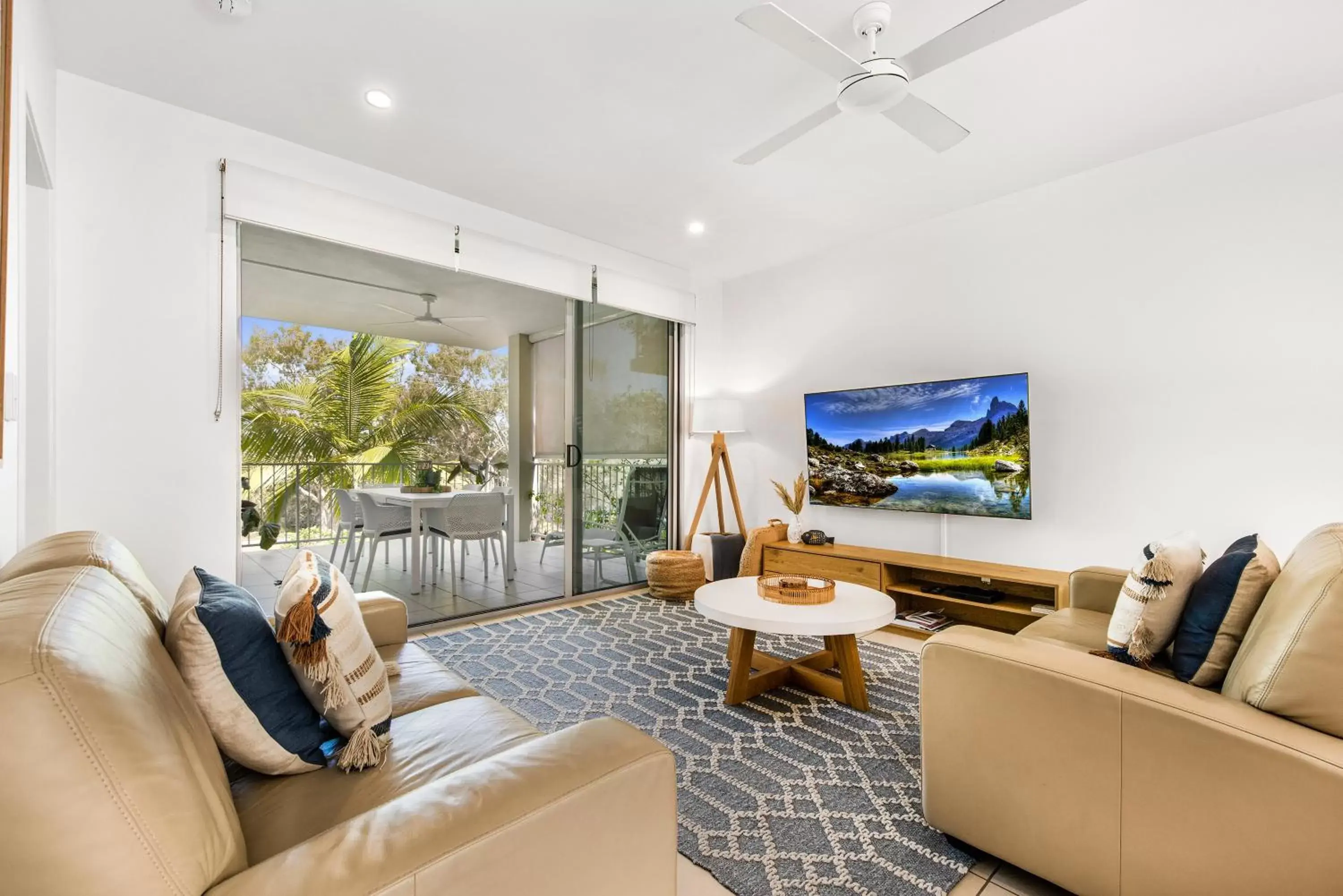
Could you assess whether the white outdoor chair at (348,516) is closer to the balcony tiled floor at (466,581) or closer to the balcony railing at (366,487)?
the balcony tiled floor at (466,581)

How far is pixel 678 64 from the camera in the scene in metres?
2.39

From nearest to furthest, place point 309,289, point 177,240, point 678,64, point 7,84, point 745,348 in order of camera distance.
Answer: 1. point 7,84
2. point 678,64
3. point 177,240
4. point 309,289
5. point 745,348

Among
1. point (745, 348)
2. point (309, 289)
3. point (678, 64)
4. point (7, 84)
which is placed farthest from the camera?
point (745, 348)

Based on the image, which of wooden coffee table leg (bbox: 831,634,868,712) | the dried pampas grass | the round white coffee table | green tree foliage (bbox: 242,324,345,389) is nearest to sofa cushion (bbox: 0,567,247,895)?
the round white coffee table

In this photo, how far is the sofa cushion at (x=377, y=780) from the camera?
3.33 ft

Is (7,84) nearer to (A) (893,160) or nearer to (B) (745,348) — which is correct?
(A) (893,160)

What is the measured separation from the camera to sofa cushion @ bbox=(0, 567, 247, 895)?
586mm

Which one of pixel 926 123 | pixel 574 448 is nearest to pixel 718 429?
pixel 574 448

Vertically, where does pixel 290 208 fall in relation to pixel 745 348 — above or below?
above

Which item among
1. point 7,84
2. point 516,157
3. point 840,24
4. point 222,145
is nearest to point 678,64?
point 840,24

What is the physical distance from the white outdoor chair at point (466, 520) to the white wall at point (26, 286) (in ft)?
6.97

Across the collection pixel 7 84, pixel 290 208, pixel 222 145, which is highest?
pixel 222 145

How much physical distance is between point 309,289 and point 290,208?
1.54 meters

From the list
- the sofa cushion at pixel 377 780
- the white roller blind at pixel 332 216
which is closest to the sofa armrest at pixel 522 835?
the sofa cushion at pixel 377 780
